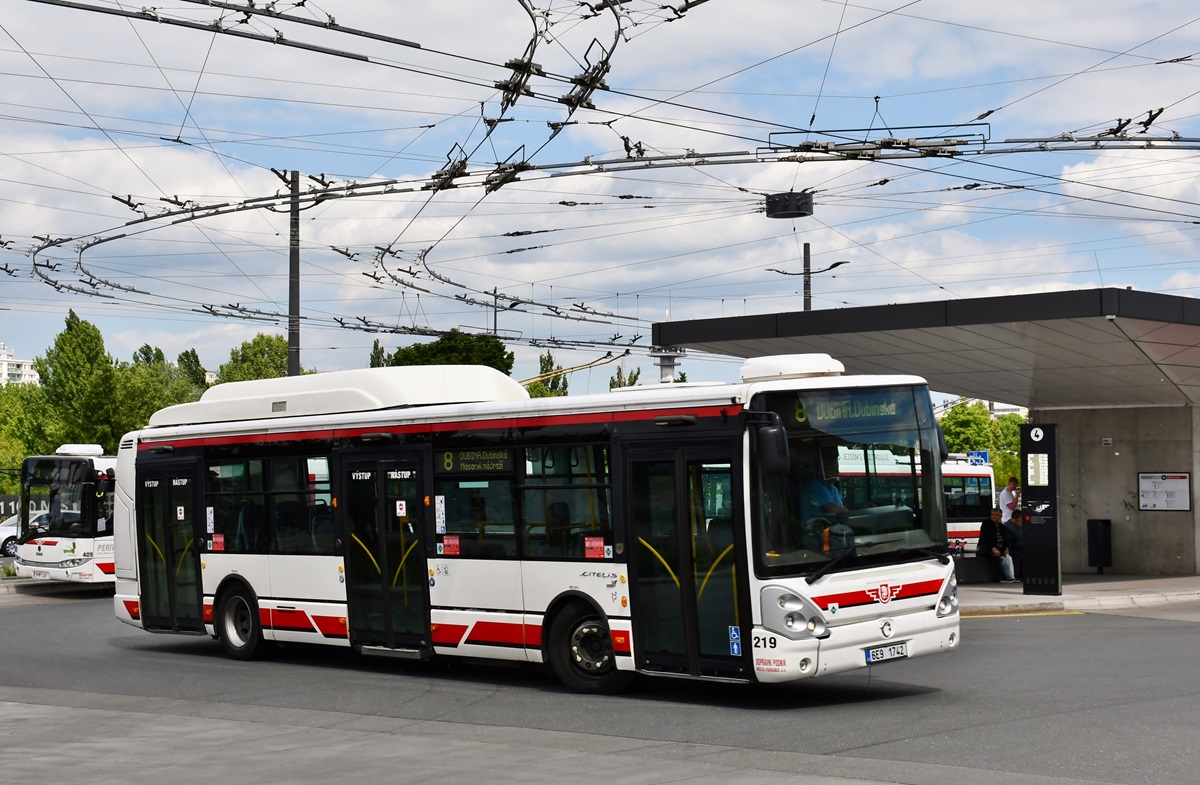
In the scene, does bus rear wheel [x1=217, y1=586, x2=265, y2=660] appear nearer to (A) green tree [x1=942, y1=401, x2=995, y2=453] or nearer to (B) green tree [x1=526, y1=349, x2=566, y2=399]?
(B) green tree [x1=526, y1=349, x2=566, y2=399]

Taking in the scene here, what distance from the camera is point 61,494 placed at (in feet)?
91.1

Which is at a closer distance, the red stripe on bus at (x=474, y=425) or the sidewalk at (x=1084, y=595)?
the red stripe on bus at (x=474, y=425)

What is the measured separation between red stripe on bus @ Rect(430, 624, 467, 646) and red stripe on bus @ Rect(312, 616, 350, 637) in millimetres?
1433

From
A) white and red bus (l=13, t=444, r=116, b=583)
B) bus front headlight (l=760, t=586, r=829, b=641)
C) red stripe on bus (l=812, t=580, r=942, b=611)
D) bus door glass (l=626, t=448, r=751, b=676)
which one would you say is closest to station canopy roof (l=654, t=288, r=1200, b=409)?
red stripe on bus (l=812, t=580, r=942, b=611)

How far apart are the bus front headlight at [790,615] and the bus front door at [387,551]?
→ 431 centimetres

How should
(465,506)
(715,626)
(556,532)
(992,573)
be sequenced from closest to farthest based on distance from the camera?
(715,626) → (556,532) → (465,506) → (992,573)

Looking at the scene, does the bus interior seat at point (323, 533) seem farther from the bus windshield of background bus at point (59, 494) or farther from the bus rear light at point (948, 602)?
the bus windshield of background bus at point (59, 494)

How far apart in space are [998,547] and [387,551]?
13316 mm

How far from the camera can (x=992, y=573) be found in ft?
80.9

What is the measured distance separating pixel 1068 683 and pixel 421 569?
6.29 meters

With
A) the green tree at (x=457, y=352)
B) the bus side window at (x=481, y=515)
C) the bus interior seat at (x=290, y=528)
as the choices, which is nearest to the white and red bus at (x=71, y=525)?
the bus interior seat at (x=290, y=528)

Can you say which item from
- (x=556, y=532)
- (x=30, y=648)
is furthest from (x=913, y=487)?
(x=30, y=648)

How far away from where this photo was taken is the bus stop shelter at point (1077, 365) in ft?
65.8

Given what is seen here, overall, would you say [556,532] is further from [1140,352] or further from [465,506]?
[1140,352]
